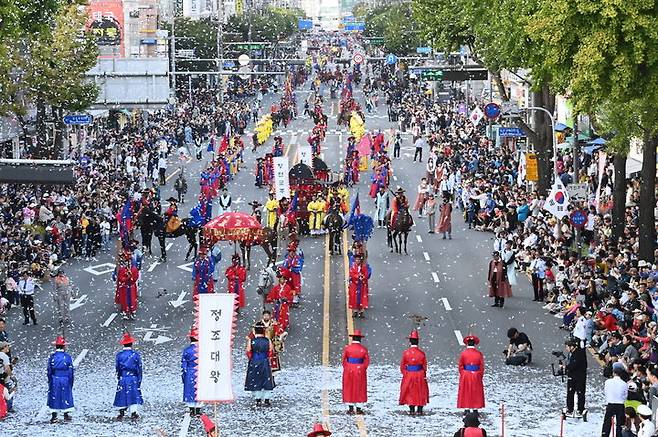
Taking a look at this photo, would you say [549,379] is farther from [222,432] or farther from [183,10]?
[183,10]

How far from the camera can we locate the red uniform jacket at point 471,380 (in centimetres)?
2800

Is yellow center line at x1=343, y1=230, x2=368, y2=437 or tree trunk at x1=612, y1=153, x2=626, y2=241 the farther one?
tree trunk at x1=612, y1=153, x2=626, y2=241

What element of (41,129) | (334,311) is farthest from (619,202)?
(41,129)

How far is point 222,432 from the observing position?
27266 mm

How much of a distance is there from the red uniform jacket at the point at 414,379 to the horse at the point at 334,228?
20.0 m

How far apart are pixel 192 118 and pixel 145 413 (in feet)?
226

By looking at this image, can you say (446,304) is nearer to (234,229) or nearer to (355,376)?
(234,229)

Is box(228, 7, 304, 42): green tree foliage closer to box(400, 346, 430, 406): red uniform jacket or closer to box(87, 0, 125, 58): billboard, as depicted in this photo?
box(87, 0, 125, 58): billboard

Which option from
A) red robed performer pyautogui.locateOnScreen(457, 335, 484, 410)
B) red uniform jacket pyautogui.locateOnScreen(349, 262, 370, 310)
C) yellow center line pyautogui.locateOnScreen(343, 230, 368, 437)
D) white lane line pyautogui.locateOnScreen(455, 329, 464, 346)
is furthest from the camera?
red uniform jacket pyautogui.locateOnScreen(349, 262, 370, 310)

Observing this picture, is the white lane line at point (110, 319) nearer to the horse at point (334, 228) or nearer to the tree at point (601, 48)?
the horse at point (334, 228)

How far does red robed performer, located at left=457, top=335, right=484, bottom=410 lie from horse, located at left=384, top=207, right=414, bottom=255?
20664 millimetres

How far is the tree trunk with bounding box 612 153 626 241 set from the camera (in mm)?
46531

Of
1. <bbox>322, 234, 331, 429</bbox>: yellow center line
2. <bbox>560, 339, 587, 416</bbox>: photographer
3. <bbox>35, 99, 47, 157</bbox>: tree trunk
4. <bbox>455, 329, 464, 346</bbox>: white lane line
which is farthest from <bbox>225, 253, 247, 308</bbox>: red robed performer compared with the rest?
<bbox>35, 99, 47, 157</bbox>: tree trunk

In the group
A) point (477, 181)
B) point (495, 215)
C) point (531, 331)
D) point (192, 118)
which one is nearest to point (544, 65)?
point (531, 331)
